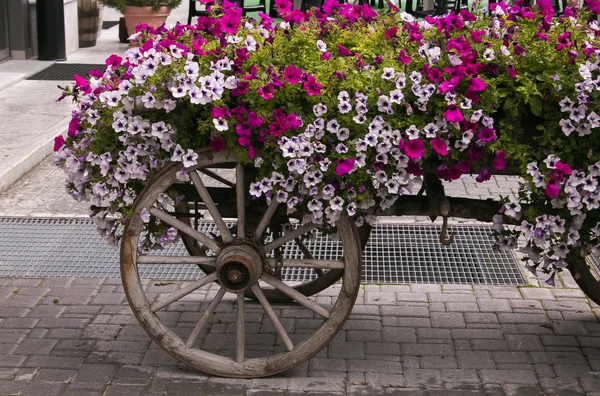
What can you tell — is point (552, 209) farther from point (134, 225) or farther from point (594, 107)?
point (134, 225)

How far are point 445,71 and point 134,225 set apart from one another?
1.28 meters

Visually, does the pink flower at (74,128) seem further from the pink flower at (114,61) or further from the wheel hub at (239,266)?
the wheel hub at (239,266)

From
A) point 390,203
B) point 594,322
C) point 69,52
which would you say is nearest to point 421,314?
point 594,322

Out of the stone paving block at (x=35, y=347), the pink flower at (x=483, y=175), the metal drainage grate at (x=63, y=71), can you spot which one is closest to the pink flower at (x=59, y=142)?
the stone paving block at (x=35, y=347)

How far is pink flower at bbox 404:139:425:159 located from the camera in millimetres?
3587

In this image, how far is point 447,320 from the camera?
4.69 m

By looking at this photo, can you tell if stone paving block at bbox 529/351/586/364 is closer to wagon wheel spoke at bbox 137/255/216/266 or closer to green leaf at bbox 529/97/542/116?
green leaf at bbox 529/97/542/116

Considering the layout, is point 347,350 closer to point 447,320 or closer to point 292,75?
point 447,320

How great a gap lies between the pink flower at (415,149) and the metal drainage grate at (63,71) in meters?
7.50

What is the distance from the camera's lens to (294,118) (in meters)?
3.57

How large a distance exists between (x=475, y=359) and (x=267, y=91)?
147 cm

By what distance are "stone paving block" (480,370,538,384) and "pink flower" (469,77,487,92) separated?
118cm

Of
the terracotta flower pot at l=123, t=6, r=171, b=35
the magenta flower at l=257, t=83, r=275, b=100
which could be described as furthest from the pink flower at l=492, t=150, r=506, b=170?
the terracotta flower pot at l=123, t=6, r=171, b=35

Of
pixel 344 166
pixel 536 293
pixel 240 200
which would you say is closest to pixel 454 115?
pixel 344 166
